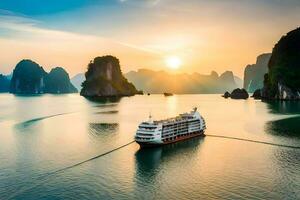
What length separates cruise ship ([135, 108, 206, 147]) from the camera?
79625 millimetres

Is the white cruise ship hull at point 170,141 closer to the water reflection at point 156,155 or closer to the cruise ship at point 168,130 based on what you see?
the cruise ship at point 168,130

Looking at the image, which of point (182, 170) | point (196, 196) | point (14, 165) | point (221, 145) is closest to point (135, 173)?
point (182, 170)

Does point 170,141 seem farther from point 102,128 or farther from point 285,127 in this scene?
point 285,127

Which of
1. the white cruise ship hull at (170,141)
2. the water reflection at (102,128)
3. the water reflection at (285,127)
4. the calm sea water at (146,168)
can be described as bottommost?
the calm sea water at (146,168)

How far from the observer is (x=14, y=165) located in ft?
212

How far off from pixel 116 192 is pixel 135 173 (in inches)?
435

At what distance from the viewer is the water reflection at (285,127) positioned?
102 meters

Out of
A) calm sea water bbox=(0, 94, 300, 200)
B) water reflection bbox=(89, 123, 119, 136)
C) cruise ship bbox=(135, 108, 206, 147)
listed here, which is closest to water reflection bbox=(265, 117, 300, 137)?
calm sea water bbox=(0, 94, 300, 200)

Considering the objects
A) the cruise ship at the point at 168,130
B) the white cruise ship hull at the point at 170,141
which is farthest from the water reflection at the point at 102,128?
the white cruise ship hull at the point at 170,141

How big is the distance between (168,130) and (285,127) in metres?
50.8

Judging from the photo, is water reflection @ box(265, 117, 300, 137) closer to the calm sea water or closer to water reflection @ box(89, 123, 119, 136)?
the calm sea water

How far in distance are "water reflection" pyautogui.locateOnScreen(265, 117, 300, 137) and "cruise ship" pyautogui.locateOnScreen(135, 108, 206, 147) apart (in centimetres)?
2468

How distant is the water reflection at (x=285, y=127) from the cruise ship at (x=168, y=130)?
24.7m

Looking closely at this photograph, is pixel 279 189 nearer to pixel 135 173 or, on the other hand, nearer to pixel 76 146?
pixel 135 173
